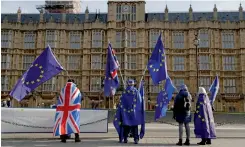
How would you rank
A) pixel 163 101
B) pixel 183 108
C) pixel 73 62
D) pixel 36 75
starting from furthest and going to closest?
1. pixel 73 62
2. pixel 163 101
3. pixel 36 75
4. pixel 183 108

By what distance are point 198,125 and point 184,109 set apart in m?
0.67

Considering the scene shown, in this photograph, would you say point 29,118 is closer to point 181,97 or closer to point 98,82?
point 181,97

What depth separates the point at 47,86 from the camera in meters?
40.8

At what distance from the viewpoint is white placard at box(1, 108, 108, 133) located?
10380 millimetres

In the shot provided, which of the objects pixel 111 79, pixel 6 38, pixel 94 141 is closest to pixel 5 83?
pixel 6 38

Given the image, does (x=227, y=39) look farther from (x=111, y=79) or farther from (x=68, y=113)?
(x=68, y=113)

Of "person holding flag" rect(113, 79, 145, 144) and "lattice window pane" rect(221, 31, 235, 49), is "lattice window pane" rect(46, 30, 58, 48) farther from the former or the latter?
"person holding flag" rect(113, 79, 145, 144)

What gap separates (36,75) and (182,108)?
4.95 metres

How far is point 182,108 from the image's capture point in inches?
359

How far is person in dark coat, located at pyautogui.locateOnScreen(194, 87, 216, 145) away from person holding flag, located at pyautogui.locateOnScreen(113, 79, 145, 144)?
1.61m

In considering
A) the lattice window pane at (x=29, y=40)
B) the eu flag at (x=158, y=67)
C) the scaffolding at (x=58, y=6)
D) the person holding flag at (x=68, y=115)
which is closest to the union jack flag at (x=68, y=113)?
the person holding flag at (x=68, y=115)

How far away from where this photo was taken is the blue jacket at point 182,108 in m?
8.99

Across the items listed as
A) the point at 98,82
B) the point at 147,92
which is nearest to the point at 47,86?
the point at 98,82

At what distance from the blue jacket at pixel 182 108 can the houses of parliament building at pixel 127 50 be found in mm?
29775
